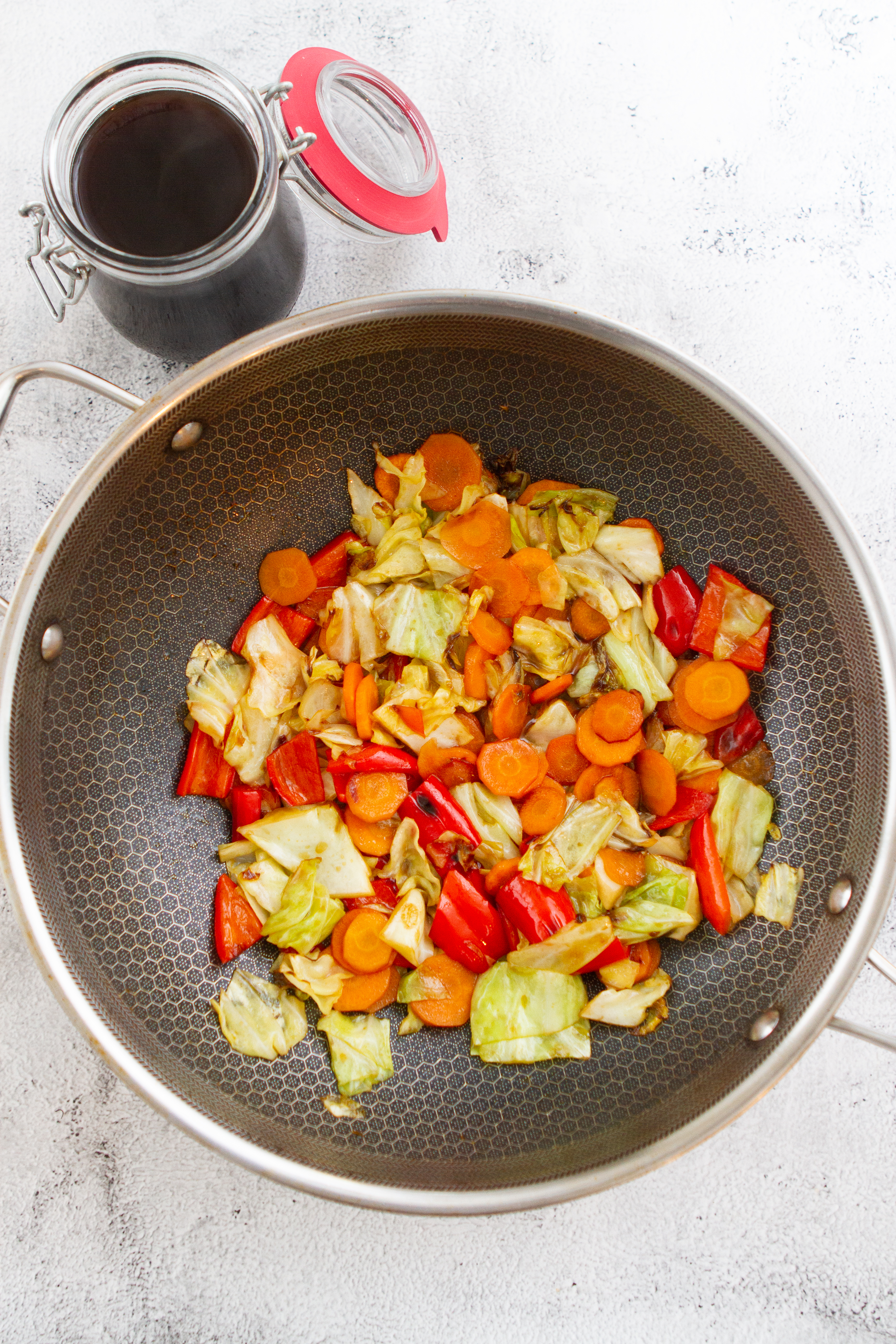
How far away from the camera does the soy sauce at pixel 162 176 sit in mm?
1361

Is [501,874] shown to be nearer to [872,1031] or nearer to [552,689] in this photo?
[552,689]

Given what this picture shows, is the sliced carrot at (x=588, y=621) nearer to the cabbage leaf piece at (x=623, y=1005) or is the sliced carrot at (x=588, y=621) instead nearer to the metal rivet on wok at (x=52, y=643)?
the cabbage leaf piece at (x=623, y=1005)

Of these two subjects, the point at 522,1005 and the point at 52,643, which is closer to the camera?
the point at 52,643

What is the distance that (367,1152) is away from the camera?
1527 millimetres

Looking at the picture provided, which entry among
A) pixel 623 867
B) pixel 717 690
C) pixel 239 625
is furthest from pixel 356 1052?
pixel 717 690

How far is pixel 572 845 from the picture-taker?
5.36 ft

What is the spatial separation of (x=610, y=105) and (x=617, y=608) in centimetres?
111

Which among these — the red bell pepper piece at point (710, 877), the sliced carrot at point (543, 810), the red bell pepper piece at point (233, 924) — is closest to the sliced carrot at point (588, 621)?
the sliced carrot at point (543, 810)

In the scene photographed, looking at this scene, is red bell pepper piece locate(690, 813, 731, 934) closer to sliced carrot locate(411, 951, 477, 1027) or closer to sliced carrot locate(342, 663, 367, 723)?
sliced carrot locate(411, 951, 477, 1027)

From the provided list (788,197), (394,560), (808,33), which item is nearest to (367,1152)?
(394,560)

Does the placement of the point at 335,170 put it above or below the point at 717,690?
above

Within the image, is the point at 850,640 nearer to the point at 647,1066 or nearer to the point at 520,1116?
the point at 647,1066

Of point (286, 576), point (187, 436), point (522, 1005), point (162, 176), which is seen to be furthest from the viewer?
point (286, 576)

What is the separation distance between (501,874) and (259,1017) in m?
0.53
